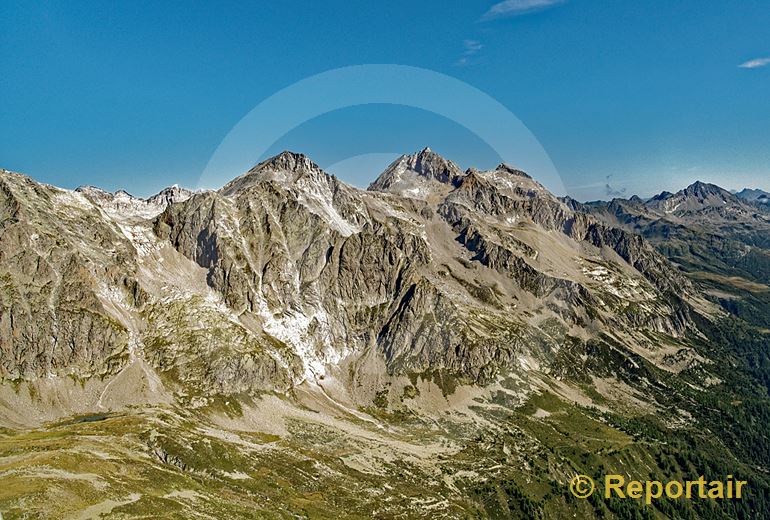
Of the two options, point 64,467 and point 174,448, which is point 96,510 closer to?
point 64,467

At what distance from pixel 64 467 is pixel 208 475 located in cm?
5961

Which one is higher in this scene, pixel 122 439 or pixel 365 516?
pixel 122 439

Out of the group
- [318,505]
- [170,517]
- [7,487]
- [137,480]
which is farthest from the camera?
[318,505]

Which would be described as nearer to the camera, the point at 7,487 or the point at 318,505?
the point at 7,487

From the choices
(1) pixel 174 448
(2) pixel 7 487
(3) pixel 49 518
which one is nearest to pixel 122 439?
(1) pixel 174 448

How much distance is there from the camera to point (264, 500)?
583ft

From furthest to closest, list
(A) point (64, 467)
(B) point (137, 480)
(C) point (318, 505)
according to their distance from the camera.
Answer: (C) point (318, 505), (B) point (137, 480), (A) point (64, 467)

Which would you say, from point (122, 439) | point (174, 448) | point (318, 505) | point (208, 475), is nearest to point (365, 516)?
point (318, 505)

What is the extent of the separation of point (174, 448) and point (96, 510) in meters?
77.9

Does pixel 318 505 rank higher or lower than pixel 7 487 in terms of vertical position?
lower

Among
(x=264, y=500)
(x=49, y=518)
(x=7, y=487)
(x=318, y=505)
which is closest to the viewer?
(x=49, y=518)

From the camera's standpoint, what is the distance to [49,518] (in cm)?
10962

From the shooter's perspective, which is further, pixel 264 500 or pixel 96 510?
pixel 264 500

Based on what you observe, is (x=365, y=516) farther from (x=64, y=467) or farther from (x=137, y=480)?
(x=64, y=467)
